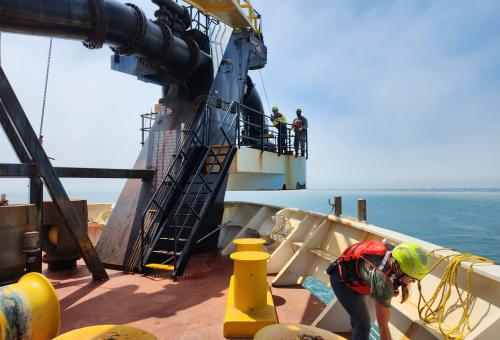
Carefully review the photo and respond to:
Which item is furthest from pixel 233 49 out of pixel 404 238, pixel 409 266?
pixel 409 266

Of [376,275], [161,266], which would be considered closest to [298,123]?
[161,266]

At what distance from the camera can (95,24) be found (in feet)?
19.8

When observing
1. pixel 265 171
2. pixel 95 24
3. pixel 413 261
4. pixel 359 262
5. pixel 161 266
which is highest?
pixel 95 24

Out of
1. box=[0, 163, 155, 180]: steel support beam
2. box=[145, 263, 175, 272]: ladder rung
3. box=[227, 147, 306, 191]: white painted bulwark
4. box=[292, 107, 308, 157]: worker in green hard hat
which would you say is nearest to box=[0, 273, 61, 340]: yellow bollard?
box=[0, 163, 155, 180]: steel support beam

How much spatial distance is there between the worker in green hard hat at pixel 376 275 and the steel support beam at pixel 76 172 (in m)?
5.19

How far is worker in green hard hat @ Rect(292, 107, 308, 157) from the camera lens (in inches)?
525

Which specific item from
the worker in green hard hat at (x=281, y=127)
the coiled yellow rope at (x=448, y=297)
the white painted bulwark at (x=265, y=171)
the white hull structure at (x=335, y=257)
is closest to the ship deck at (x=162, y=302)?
the white hull structure at (x=335, y=257)

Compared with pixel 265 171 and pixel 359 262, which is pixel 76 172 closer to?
pixel 265 171

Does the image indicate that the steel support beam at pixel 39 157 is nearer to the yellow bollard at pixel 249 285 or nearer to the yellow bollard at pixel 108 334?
the yellow bollard at pixel 249 285

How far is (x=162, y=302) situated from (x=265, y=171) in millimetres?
6329

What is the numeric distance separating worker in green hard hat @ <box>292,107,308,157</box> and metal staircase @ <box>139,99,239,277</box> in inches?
174

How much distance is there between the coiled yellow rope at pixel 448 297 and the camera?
299 cm

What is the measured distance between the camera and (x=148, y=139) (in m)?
9.40

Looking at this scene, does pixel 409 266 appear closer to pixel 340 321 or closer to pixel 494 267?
pixel 494 267
